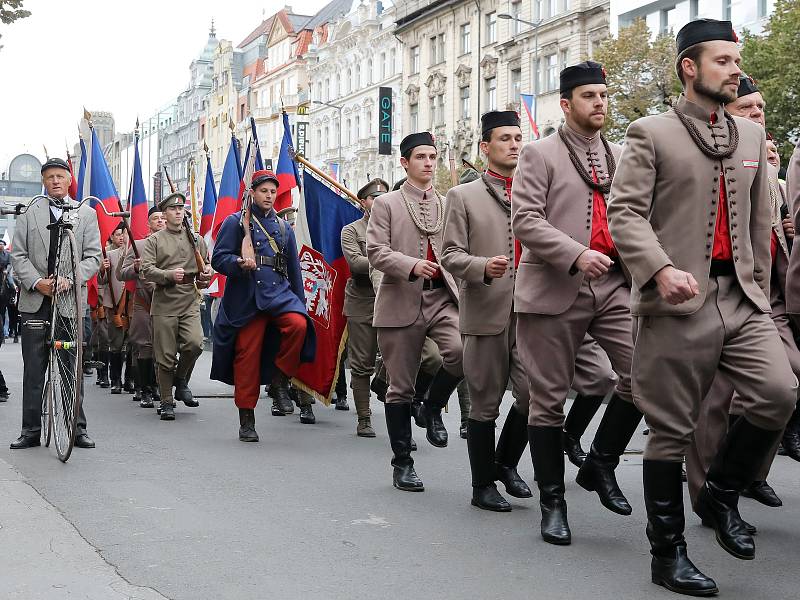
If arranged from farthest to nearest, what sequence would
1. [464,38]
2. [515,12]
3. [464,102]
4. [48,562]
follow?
[464,38] → [464,102] → [515,12] → [48,562]

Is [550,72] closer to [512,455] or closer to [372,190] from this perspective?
[372,190]

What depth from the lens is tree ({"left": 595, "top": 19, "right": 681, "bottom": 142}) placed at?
34.3m

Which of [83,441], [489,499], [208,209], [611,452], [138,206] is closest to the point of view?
[611,452]

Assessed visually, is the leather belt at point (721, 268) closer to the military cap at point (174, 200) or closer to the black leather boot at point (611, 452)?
the black leather boot at point (611, 452)

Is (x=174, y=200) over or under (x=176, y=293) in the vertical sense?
over

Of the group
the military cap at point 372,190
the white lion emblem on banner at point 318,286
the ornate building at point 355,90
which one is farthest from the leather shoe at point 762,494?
the ornate building at point 355,90

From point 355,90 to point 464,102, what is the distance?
1805 centimetres

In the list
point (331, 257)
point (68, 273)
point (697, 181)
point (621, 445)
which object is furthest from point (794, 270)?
point (331, 257)

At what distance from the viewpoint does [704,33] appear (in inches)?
185

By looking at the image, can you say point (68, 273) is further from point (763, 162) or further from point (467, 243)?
point (763, 162)

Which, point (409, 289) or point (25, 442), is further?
point (25, 442)

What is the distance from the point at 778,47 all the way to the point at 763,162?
80.2 feet

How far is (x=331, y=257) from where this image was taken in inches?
454

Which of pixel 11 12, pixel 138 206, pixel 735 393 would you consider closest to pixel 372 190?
pixel 735 393
